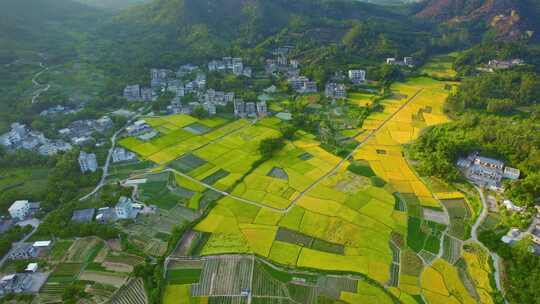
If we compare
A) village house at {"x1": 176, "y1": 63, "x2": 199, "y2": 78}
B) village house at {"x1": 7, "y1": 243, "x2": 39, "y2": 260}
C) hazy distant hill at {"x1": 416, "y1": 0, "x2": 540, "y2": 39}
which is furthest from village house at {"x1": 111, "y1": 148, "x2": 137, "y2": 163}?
hazy distant hill at {"x1": 416, "y1": 0, "x2": 540, "y2": 39}

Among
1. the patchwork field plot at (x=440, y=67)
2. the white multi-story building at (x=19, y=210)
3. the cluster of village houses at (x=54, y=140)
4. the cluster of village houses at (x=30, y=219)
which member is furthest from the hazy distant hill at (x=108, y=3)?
the cluster of village houses at (x=30, y=219)

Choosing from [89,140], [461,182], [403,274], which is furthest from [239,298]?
[89,140]

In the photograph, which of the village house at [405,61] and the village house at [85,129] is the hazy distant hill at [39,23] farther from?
the village house at [405,61]

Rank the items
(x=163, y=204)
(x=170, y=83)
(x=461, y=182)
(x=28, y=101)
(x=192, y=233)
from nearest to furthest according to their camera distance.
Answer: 1. (x=192, y=233)
2. (x=163, y=204)
3. (x=461, y=182)
4. (x=28, y=101)
5. (x=170, y=83)

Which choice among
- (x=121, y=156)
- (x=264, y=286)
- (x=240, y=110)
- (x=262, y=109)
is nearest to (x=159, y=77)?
(x=240, y=110)

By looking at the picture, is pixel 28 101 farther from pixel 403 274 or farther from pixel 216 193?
pixel 403 274
